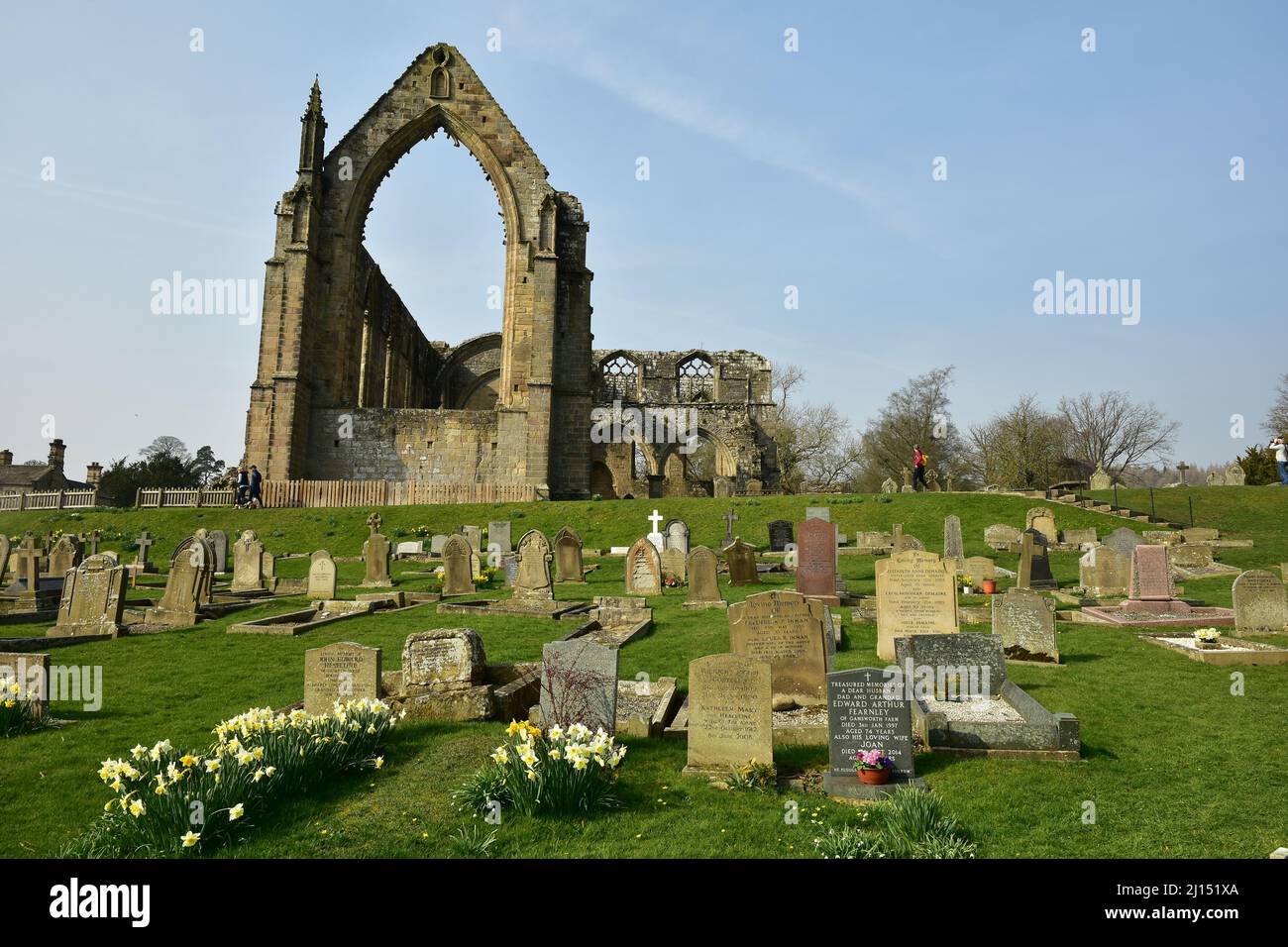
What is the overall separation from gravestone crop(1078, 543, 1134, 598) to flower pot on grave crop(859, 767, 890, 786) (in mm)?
11272

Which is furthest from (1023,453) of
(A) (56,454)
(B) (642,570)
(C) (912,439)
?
(A) (56,454)

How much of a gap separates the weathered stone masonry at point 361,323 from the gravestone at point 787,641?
22.5m

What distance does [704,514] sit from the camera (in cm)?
2564

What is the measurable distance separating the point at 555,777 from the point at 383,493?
2617 centimetres

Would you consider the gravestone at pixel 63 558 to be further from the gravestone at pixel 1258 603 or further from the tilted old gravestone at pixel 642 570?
the gravestone at pixel 1258 603

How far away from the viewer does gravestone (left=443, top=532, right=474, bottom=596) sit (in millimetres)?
15141

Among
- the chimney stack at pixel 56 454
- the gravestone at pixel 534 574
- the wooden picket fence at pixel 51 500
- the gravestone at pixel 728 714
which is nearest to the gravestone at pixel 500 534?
the gravestone at pixel 534 574

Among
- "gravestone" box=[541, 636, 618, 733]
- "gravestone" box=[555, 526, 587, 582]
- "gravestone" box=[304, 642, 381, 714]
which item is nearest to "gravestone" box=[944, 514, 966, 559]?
"gravestone" box=[555, 526, 587, 582]

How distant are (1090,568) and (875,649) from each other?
7.51 meters
